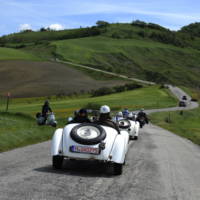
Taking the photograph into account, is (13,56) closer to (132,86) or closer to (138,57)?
(132,86)

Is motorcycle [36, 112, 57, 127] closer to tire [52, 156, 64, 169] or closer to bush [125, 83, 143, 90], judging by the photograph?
tire [52, 156, 64, 169]

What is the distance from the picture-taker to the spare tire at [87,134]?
32.0 ft

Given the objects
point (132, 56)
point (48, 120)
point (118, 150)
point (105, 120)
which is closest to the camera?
point (118, 150)

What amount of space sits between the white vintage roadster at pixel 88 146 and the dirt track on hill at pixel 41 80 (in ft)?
246

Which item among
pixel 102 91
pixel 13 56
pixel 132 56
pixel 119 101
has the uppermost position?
pixel 132 56

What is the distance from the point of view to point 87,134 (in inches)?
392

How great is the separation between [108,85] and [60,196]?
100 metres

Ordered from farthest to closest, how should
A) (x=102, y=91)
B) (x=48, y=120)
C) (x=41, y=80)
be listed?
(x=41, y=80)
(x=102, y=91)
(x=48, y=120)

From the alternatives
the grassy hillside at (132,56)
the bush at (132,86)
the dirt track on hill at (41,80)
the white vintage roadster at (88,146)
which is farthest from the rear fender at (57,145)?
the grassy hillside at (132,56)

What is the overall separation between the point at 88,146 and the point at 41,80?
9355 cm

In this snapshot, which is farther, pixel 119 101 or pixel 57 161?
pixel 119 101

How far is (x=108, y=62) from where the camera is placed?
15525cm

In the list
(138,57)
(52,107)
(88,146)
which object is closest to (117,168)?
(88,146)

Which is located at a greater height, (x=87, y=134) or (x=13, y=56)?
(x=13, y=56)
